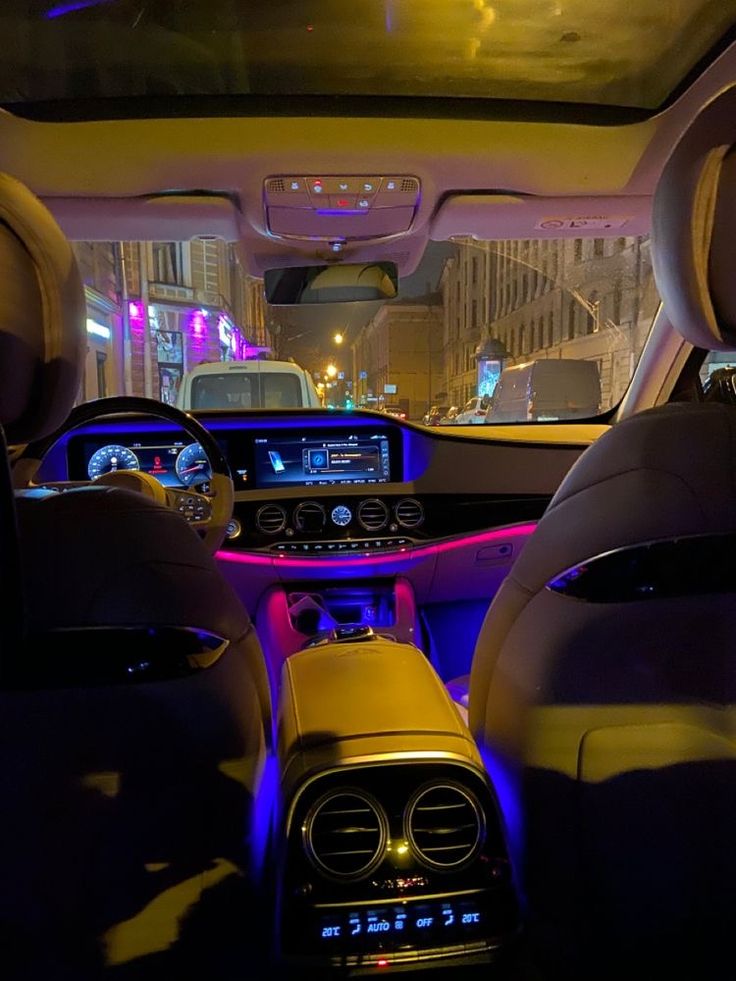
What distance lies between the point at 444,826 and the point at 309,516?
2283 millimetres

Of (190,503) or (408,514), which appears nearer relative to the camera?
(190,503)

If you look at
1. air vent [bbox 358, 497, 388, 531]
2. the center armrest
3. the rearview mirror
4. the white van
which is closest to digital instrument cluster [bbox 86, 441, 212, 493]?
air vent [bbox 358, 497, 388, 531]

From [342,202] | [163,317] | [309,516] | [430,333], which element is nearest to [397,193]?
[342,202]

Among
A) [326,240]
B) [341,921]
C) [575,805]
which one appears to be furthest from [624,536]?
[326,240]

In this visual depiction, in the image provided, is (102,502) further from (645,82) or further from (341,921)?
(645,82)

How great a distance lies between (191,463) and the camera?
347 cm

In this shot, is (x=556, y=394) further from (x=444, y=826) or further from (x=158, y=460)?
(x=444, y=826)

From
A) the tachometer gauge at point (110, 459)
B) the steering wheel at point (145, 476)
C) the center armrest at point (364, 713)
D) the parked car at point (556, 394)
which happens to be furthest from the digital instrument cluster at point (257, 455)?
the center armrest at point (364, 713)

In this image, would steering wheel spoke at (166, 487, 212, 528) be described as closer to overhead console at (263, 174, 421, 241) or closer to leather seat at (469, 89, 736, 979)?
leather seat at (469, 89, 736, 979)

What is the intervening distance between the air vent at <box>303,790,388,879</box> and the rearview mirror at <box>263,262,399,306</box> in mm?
2642

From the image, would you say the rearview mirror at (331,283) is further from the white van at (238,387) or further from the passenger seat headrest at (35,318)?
the white van at (238,387)

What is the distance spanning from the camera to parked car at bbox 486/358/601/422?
4078 mm

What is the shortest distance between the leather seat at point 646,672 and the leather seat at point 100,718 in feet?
1.82

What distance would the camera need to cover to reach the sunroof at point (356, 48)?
274 cm
